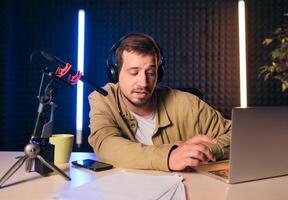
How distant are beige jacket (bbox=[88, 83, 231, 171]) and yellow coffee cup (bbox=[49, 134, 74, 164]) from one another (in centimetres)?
9

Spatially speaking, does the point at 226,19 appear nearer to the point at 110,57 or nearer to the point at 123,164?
the point at 110,57

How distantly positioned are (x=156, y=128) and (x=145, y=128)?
0.18ft

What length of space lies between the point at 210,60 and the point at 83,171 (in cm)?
182

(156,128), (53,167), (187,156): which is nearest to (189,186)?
(187,156)

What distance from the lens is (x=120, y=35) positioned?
2.52 m

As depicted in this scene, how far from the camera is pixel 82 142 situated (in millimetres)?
2533

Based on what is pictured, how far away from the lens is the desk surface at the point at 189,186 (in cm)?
66

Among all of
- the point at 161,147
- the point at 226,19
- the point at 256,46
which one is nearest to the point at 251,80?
the point at 256,46

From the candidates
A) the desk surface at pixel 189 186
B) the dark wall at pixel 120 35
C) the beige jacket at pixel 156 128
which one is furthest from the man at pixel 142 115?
the dark wall at pixel 120 35

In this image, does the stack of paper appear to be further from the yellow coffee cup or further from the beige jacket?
the yellow coffee cup

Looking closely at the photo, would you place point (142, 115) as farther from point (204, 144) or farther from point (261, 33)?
point (261, 33)

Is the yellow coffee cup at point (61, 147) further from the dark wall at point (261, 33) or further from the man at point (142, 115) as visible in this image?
the dark wall at point (261, 33)

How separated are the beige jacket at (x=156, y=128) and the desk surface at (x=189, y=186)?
6 cm

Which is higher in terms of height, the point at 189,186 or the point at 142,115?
the point at 142,115
